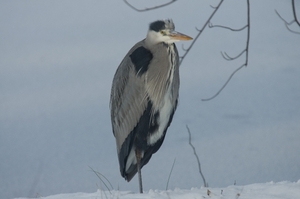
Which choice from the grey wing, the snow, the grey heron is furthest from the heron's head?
the snow

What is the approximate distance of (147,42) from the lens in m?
4.77

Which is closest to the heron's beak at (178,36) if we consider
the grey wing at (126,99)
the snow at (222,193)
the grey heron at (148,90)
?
the grey heron at (148,90)

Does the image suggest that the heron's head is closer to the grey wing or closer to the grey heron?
the grey heron

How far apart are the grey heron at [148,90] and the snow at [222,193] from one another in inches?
31.6

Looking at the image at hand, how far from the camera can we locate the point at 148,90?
15.5 feet

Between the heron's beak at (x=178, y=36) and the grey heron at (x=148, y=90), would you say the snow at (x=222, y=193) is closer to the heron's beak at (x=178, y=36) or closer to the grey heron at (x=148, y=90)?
the grey heron at (x=148, y=90)

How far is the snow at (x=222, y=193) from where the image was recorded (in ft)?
12.2

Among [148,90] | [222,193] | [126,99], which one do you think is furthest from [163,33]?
[222,193]

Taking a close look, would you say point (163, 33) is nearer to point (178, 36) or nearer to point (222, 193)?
point (178, 36)

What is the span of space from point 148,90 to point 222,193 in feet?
4.15

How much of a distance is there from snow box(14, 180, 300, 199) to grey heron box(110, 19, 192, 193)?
802 millimetres

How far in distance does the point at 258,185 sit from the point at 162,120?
3.58ft

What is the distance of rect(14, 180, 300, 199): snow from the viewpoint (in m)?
3.73

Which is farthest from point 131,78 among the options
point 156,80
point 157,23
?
point 157,23
